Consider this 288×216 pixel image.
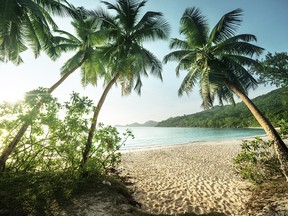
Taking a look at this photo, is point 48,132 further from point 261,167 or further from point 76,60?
point 261,167

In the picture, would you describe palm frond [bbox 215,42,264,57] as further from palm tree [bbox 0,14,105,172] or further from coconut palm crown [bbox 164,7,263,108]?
palm tree [bbox 0,14,105,172]

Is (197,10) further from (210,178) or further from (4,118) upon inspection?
(4,118)

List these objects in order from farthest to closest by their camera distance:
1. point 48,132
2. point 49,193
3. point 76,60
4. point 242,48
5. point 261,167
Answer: point 76,60 → point 242,48 → point 261,167 → point 48,132 → point 49,193

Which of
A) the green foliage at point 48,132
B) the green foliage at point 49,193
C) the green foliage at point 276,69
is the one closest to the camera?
the green foliage at point 49,193

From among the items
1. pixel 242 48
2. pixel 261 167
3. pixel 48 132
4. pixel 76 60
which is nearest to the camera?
pixel 48 132

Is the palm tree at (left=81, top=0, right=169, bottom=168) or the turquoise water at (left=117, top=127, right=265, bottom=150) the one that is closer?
the palm tree at (left=81, top=0, right=169, bottom=168)

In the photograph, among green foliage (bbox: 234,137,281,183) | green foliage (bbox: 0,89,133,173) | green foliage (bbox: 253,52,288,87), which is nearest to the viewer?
green foliage (bbox: 0,89,133,173)

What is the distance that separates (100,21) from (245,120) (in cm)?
8270

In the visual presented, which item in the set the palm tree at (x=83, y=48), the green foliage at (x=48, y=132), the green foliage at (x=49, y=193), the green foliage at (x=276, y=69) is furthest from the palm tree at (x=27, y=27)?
the green foliage at (x=276, y=69)

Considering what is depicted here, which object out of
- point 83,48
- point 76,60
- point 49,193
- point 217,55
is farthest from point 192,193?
point 83,48

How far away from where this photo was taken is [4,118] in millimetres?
4930

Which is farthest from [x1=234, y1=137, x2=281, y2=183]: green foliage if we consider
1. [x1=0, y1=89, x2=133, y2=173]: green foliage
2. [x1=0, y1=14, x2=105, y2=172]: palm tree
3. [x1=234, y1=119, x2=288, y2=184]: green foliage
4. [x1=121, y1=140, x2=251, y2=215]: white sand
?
[x1=0, y1=14, x2=105, y2=172]: palm tree

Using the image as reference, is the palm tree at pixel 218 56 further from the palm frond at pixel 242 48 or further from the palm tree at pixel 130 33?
the palm tree at pixel 130 33

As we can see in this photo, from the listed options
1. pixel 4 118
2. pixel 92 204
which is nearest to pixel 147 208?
pixel 92 204
